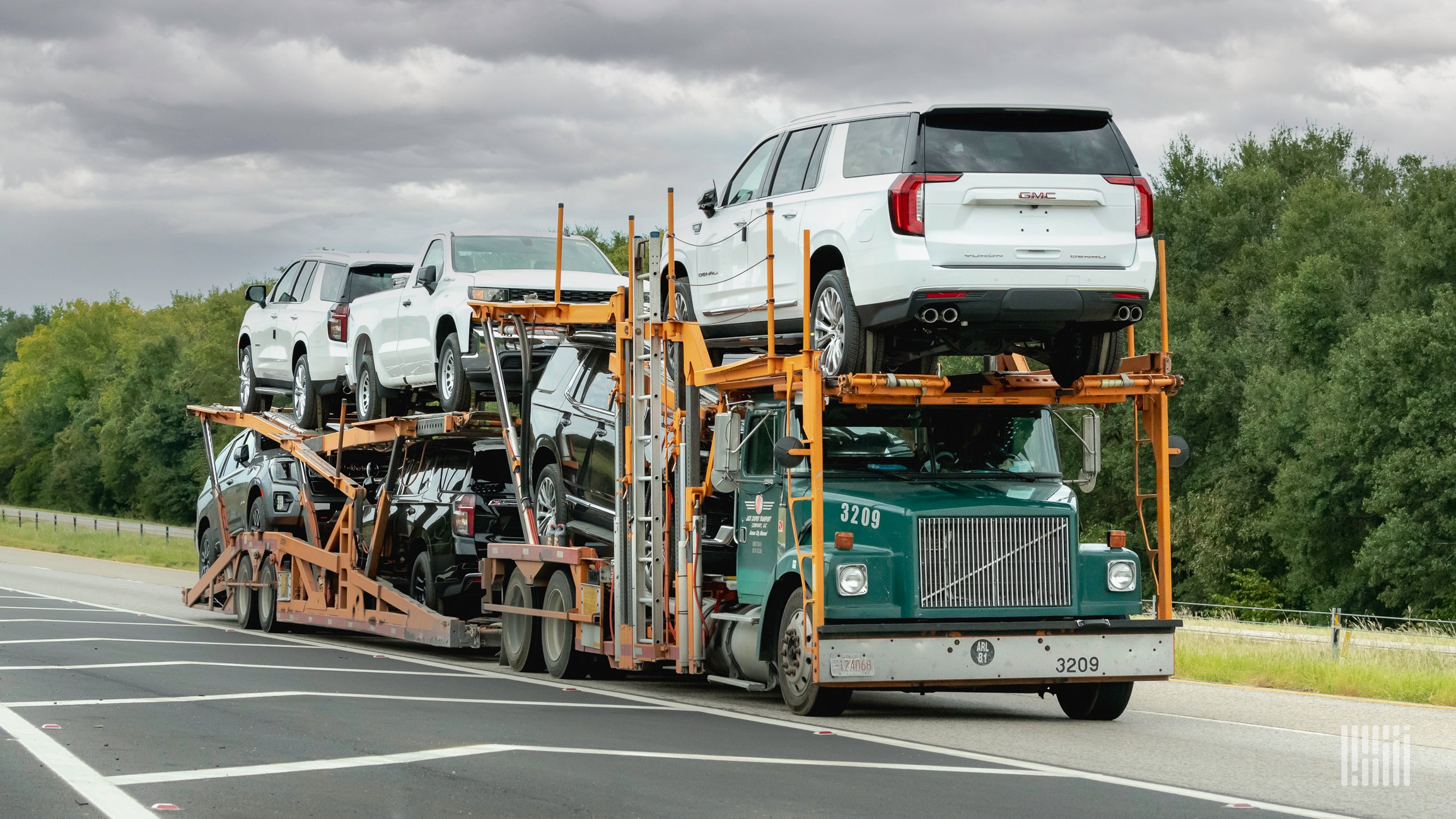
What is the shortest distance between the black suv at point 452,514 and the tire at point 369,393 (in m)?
0.60

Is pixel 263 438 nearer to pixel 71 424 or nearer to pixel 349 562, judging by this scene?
pixel 349 562

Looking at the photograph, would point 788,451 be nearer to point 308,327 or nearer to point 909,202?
point 909,202

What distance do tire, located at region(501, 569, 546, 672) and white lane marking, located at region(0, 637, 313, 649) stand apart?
3.73 meters

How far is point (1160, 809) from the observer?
7621 millimetres

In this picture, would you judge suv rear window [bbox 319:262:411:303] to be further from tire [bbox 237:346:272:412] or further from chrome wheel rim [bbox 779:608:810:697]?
chrome wheel rim [bbox 779:608:810:697]

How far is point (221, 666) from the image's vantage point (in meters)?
14.9

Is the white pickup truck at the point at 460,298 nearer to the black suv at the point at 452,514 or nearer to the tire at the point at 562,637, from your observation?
the black suv at the point at 452,514

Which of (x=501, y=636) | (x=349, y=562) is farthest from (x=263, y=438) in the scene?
(x=501, y=636)

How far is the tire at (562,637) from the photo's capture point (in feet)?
47.2

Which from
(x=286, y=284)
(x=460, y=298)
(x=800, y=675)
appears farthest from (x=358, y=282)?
(x=800, y=675)

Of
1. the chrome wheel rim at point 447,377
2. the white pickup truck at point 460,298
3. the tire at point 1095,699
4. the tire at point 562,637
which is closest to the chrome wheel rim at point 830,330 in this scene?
the tire at point 1095,699

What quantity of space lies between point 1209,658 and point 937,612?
6843 millimetres

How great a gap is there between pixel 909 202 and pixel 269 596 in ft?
42.0

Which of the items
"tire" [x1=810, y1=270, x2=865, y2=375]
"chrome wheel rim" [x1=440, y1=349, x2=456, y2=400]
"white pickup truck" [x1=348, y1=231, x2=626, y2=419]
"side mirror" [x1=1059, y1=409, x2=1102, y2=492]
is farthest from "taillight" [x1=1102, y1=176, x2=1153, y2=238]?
"chrome wheel rim" [x1=440, y1=349, x2=456, y2=400]
